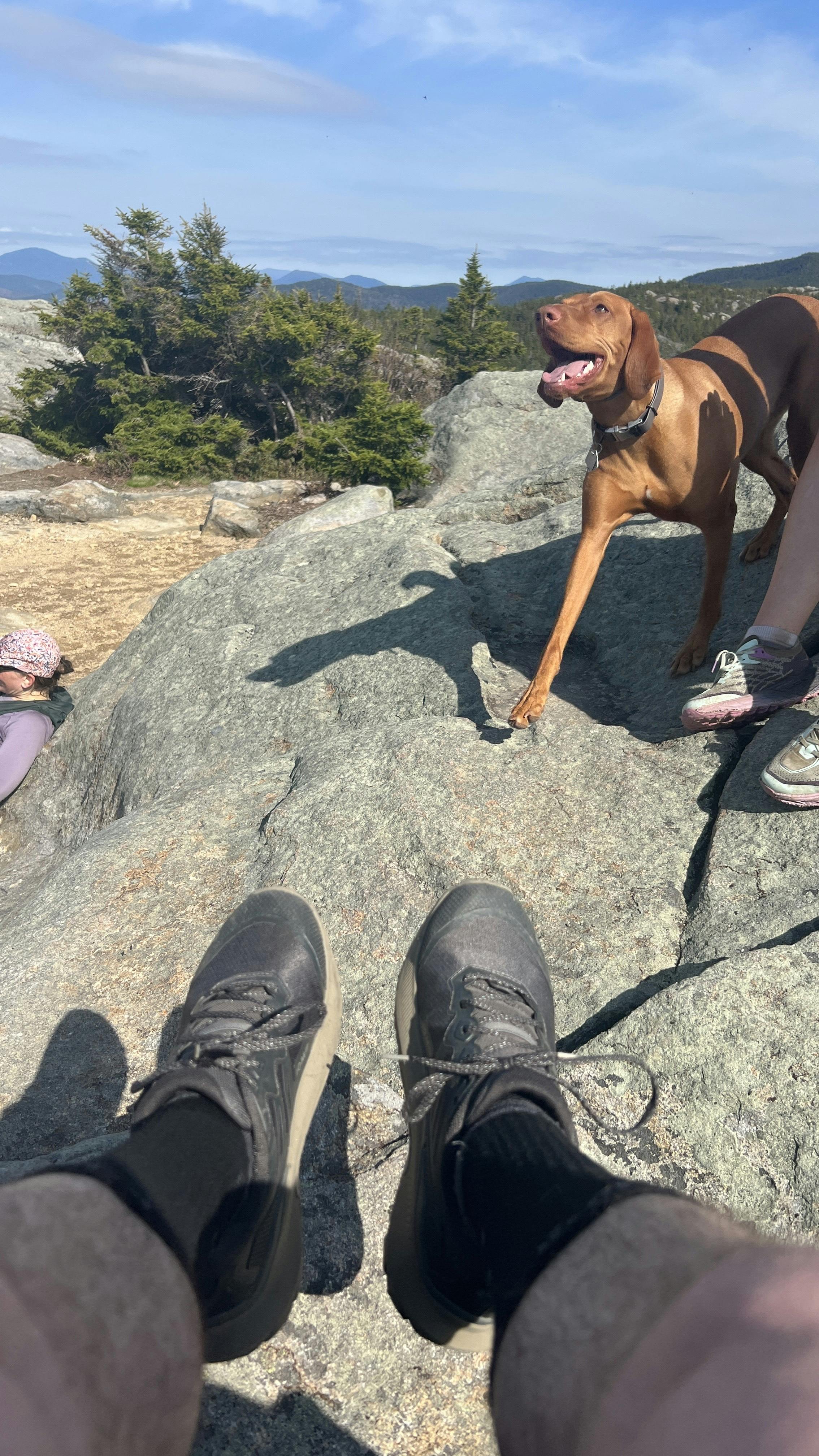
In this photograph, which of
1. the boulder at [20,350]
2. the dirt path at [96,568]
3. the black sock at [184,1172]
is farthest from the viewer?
the boulder at [20,350]

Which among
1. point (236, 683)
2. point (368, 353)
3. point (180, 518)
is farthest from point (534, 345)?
point (236, 683)

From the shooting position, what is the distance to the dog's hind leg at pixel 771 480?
3.64m

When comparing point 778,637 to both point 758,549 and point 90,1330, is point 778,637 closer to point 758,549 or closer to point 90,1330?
point 758,549

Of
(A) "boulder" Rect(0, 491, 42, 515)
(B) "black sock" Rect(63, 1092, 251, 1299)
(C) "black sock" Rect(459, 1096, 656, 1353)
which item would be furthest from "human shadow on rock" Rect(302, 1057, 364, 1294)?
(A) "boulder" Rect(0, 491, 42, 515)

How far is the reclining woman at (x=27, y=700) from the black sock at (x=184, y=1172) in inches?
143

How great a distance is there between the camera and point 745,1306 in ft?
2.24

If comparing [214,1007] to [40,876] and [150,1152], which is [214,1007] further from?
[40,876]

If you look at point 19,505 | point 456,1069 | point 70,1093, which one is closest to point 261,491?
point 19,505

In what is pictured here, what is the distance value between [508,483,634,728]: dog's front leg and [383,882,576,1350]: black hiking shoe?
117 cm

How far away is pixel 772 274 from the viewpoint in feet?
295

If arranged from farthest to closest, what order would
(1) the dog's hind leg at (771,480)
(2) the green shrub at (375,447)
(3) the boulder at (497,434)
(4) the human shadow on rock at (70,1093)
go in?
(2) the green shrub at (375,447), (3) the boulder at (497,434), (1) the dog's hind leg at (771,480), (4) the human shadow on rock at (70,1093)

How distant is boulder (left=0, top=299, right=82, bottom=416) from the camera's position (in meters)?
19.0

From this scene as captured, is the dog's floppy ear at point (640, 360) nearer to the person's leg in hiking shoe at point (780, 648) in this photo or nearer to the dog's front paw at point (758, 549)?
the person's leg in hiking shoe at point (780, 648)

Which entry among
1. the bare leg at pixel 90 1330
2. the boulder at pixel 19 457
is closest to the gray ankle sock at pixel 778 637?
the bare leg at pixel 90 1330
